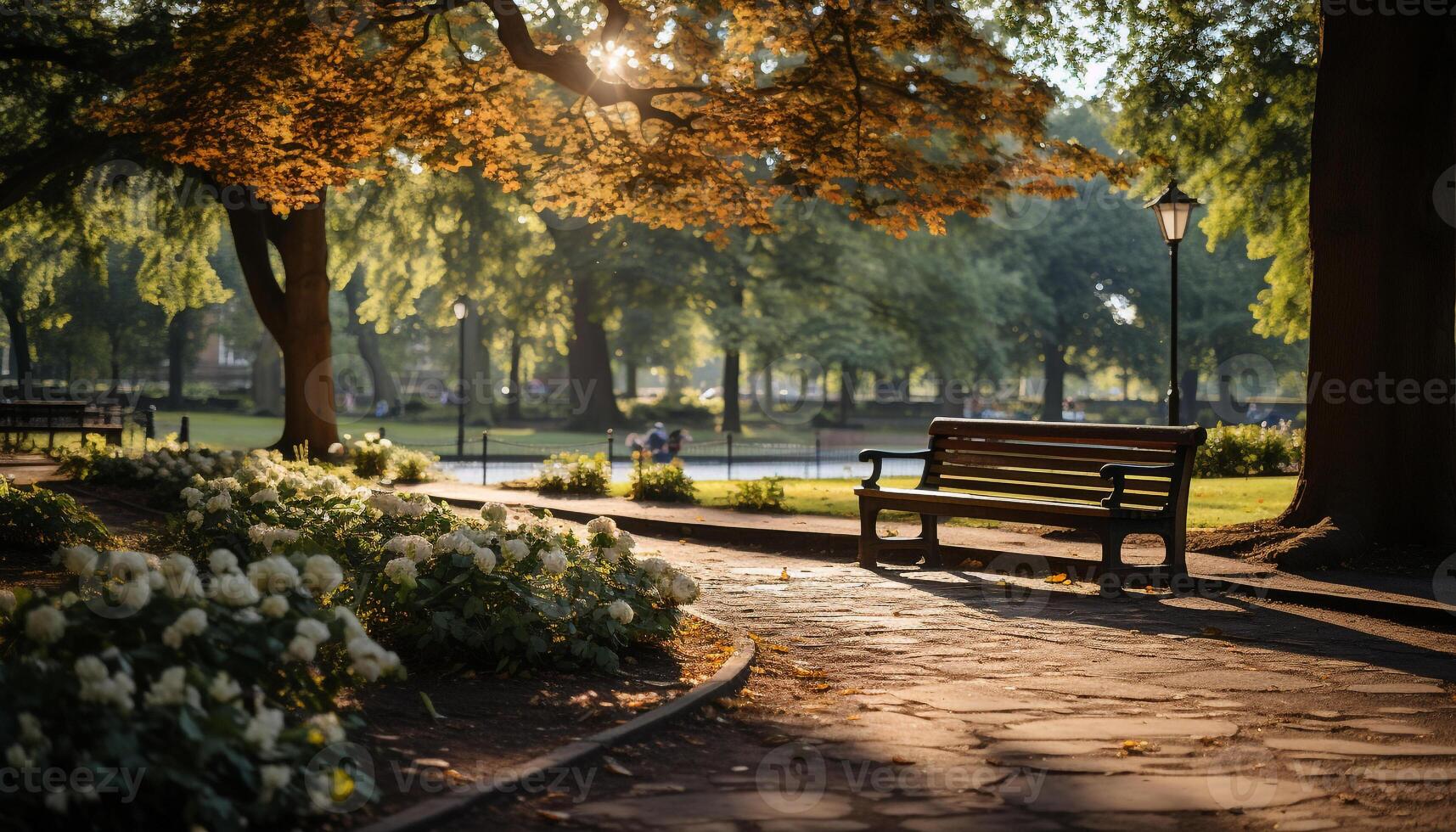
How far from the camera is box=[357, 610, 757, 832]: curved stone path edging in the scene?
13.7 feet

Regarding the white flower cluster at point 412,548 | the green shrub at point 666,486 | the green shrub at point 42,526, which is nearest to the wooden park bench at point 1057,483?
the white flower cluster at point 412,548

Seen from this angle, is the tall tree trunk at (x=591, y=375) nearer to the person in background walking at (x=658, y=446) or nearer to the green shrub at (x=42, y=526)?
the person in background walking at (x=658, y=446)

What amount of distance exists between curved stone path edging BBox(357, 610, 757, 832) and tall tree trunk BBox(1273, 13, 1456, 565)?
5901mm

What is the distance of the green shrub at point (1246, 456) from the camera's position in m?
22.3

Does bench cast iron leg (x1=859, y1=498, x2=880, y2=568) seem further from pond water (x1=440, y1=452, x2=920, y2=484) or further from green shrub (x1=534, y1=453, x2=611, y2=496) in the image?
pond water (x1=440, y1=452, x2=920, y2=484)

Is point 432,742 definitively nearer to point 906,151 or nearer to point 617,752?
point 617,752

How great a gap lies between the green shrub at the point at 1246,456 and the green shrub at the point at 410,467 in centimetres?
1195

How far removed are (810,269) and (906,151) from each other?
33.7m

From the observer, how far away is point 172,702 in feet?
12.7

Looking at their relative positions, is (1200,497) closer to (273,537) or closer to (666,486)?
(666,486)

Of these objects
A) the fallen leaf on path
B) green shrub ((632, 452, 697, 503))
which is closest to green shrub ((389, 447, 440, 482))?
green shrub ((632, 452, 697, 503))

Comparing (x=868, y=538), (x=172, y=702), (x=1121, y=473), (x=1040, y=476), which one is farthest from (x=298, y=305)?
(x=172, y=702)

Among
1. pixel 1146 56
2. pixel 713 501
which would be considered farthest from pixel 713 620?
pixel 1146 56

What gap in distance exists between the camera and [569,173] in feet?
45.3
